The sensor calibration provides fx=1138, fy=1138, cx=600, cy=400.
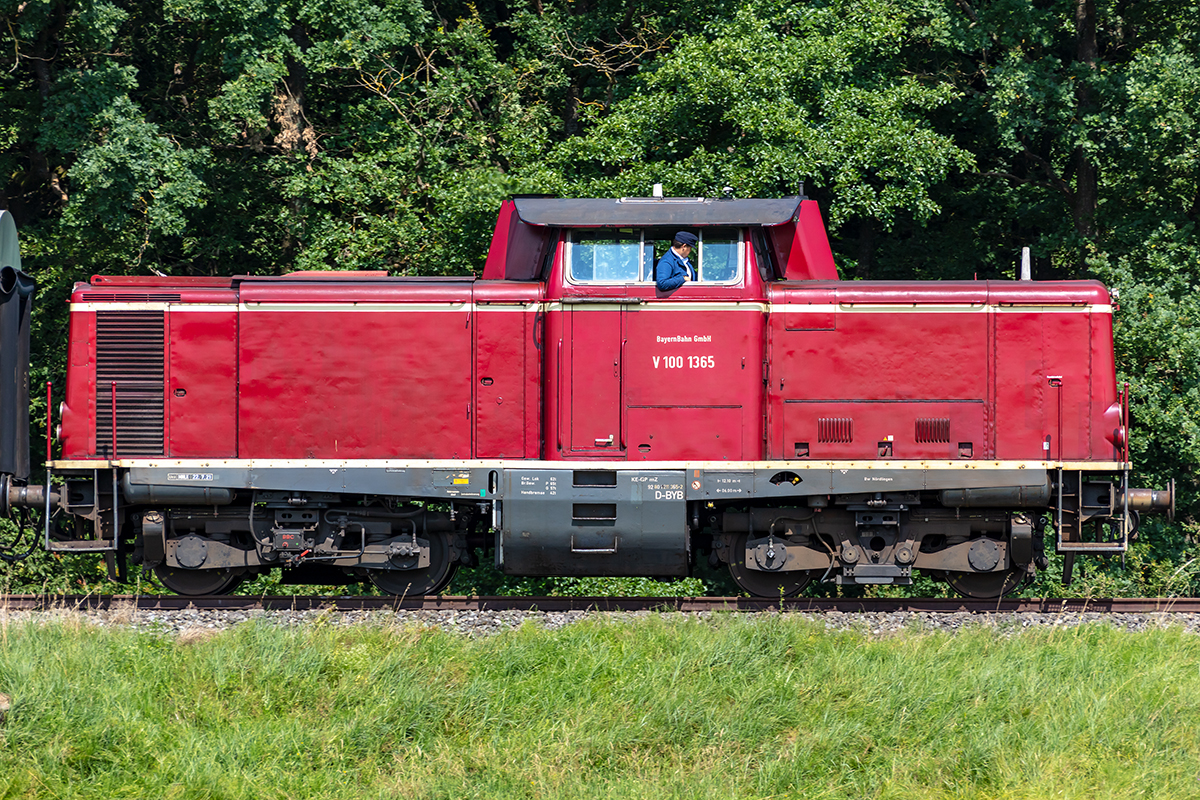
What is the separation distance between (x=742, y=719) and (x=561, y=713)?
1.23 meters

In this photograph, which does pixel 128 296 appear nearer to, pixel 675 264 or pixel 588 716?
pixel 675 264

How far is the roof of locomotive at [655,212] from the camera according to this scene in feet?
34.3

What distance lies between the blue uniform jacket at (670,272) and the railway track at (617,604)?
2954 millimetres

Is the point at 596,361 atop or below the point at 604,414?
atop

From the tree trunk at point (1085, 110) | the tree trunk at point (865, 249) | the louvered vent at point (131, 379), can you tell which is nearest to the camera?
the louvered vent at point (131, 379)

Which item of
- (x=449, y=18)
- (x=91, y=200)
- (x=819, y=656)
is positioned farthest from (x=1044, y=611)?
(x=449, y=18)

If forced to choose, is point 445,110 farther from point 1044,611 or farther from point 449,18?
point 1044,611

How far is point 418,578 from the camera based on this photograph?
11305mm

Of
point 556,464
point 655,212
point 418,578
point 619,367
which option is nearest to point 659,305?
point 619,367

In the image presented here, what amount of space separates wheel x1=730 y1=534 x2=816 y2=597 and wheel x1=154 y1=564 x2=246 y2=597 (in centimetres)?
495

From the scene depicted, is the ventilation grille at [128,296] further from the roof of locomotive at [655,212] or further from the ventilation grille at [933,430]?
the ventilation grille at [933,430]

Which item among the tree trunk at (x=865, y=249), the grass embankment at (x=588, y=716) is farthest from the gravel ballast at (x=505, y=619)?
the tree trunk at (x=865, y=249)

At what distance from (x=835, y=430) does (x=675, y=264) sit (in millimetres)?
2178

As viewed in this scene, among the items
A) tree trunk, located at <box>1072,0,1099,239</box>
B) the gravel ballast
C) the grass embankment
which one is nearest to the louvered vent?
the gravel ballast
